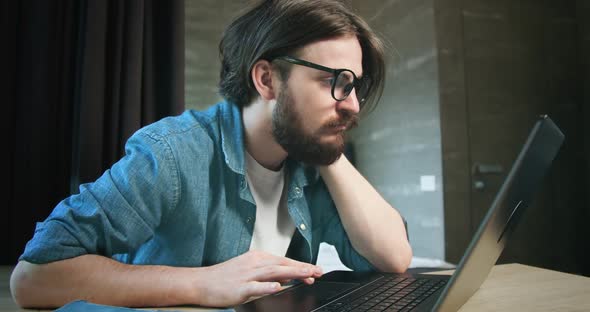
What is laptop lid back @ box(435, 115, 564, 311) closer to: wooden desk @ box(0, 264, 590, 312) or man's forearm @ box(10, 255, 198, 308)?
wooden desk @ box(0, 264, 590, 312)

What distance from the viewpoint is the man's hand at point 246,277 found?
66 centimetres

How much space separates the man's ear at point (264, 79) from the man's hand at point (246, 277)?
0.51 metres

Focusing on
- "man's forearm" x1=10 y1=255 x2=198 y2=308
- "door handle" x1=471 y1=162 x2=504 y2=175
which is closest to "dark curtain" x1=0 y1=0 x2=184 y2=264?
"man's forearm" x1=10 y1=255 x2=198 y2=308

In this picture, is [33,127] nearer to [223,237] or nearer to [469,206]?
[223,237]

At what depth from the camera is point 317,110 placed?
1053mm

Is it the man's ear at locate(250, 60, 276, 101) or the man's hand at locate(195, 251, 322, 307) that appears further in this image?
the man's ear at locate(250, 60, 276, 101)

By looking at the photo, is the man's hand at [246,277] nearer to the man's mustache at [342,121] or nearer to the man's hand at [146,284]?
the man's hand at [146,284]

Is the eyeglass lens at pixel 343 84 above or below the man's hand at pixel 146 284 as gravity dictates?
above

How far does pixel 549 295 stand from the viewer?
2.30 feet

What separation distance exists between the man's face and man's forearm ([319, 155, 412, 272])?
2.6 inches

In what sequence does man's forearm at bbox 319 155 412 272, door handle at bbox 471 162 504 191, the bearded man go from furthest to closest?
door handle at bbox 471 162 504 191
man's forearm at bbox 319 155 412 272
the bearded man

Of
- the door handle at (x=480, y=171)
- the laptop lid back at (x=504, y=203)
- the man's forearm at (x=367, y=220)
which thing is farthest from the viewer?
the door handle at (x=480, y=171)

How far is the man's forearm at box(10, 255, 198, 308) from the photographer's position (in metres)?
0.68

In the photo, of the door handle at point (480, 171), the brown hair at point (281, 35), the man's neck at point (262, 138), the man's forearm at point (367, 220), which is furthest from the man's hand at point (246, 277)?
the door handle at point (480, 171)
